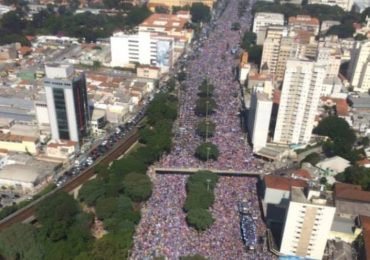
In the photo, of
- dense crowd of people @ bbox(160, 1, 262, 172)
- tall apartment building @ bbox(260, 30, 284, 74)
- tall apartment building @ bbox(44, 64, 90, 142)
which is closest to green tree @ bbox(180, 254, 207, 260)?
dense crowd of people @ bbox(160, 1, 262, 172)

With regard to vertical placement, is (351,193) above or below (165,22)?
below

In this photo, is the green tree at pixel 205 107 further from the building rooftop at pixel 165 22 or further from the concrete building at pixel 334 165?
the building rooftop at pixel 165 22

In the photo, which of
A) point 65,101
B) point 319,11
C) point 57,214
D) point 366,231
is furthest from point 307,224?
point 319,11

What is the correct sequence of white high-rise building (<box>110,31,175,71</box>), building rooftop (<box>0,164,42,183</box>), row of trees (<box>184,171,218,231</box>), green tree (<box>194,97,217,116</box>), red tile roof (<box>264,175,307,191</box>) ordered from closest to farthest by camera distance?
1. row of trees (<box>184,171,218,231</box>)
2. red tile roof (<box>264,175,307,191</box>)
3. building rooftop (<box>0,164,42,183</box>)
4. green tree (<box>194,97,217,116</box>)
5. white high-rise building (<box>110,31,175,71</box>)

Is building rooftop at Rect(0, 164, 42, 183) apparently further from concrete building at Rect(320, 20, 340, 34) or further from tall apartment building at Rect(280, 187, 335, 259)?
concrete building at Rect(320, 20, 340, 34)

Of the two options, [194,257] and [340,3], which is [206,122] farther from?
[340,3]

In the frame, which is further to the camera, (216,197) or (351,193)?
(216,197)
